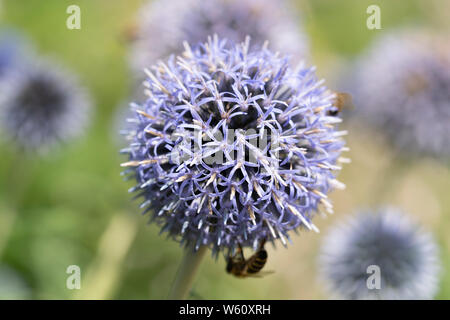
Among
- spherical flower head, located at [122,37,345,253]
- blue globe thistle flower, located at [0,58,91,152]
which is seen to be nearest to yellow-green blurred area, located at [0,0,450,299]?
blue globe thistle flower, located at [0,58,91,152]

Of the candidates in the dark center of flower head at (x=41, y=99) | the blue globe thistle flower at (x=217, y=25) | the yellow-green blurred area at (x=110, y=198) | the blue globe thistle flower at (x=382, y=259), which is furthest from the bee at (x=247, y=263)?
the dark center of flower head at (x=41, y=99)

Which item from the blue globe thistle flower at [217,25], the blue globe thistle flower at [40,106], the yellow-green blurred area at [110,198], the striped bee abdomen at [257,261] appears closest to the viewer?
the striped bee abdomen at [257,261]

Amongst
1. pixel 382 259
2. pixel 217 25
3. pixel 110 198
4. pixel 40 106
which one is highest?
pixel 217 25

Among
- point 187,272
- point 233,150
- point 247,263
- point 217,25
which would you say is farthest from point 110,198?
point 233,150

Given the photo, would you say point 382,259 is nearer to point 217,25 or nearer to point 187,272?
point 187,272

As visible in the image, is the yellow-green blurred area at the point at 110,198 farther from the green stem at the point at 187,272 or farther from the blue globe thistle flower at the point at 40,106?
the blue globe thistle flower at the point at 40,106

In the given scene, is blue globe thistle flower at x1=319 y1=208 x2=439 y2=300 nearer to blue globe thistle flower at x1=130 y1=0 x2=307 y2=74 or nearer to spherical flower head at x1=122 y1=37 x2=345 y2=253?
spherical flower head at x1=122 y1=37 x2=345 y2=253
